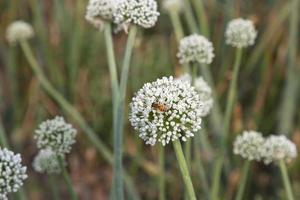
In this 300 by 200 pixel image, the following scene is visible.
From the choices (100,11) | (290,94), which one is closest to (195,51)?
(100,11)

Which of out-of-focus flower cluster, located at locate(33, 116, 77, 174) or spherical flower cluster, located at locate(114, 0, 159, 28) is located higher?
spherical flower cluster, located at locate(114, 0, 159, 28)

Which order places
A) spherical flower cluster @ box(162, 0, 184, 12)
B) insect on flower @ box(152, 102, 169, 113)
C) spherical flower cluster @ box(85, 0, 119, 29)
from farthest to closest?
1. spherical flower cluster @ box(162, 0, 184, 12)
2. spherical flower cluster @ box(85, 0, 119, 29)
3. insect on flower @ box(152, 102, 169, 113)

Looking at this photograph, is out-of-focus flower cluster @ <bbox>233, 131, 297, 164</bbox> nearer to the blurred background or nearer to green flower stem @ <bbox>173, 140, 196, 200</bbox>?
green flower stem @ <bbox>173, 140, 196, 200</bbox>

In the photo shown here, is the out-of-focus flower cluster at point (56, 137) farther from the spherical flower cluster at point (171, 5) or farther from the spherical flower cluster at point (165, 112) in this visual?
the spherical flower cluster at point (171, 5)

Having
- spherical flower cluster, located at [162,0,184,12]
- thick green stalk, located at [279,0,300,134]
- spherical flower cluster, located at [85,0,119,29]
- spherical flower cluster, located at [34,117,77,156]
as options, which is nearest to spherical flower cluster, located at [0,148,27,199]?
spherical flower cluster, located at [34,117,77,156]

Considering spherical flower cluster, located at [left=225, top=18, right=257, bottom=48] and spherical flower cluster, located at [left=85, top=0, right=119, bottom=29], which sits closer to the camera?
spherical flower cluster, located at [left=85, top=0, right=119, bottom=29]
